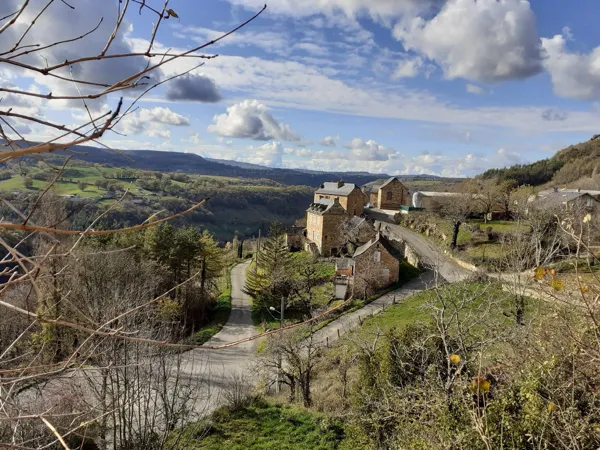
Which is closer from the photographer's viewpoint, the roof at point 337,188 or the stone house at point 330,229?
the stone house at point 330,229

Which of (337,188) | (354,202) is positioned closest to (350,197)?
(354,202)

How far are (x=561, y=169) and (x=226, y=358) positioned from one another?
62901 millimetres

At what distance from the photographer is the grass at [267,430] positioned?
1156cm

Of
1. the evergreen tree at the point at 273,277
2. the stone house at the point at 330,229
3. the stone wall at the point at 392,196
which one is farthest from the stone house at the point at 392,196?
the evergreen tree at the point at 273,277

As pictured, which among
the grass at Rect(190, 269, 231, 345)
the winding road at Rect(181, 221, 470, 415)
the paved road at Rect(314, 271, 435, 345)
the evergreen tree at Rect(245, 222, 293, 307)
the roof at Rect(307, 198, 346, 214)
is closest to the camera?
the winding road at Rect(181, 221, 470, 415)

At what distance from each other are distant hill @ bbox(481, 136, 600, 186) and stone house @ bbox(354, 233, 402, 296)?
3912cm

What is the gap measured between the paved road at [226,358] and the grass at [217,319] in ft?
0.97

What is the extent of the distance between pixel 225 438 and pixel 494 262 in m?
20.9

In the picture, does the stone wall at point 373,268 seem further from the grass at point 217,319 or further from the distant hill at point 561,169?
the distant hill at point 561,169

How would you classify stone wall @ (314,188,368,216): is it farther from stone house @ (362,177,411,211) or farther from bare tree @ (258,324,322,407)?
bare tree @ (258,324,322,407)

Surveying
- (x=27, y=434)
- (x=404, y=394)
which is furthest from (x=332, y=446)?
(x=27, y=434)

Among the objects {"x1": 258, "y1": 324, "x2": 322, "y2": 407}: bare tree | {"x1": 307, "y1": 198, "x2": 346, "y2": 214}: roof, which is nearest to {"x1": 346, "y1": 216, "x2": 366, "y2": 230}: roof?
{"x1": 307, "y1": 198, "x2": 346, "y2": 214}: roof

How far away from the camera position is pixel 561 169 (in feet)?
208

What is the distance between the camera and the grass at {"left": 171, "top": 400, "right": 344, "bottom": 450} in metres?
11.6
